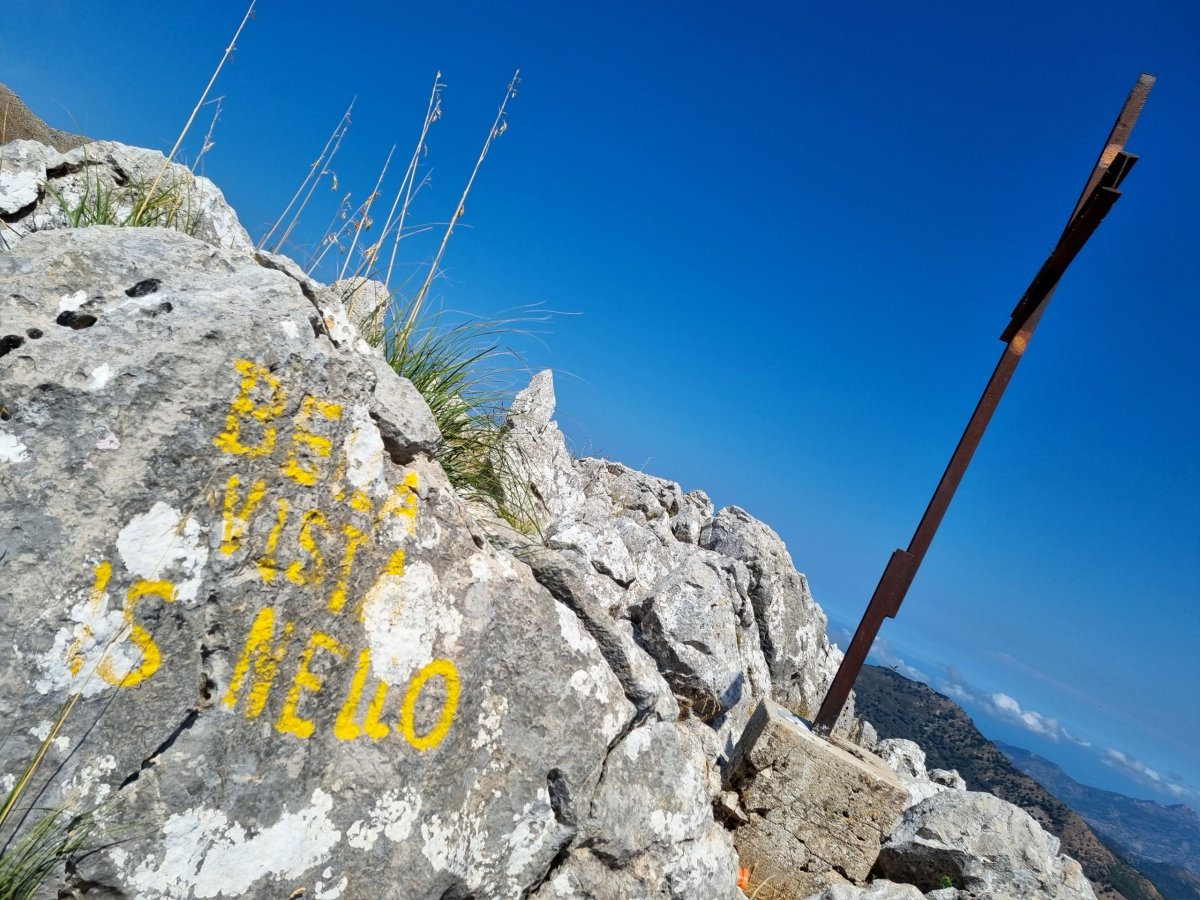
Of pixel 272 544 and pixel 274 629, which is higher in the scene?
pixel 272 544

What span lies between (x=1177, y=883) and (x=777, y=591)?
100828mm

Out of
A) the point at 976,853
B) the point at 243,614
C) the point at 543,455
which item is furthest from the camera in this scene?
the point at 543,455

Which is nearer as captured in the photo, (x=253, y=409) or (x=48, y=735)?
(x=48, y=735)

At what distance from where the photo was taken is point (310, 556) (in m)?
2.89

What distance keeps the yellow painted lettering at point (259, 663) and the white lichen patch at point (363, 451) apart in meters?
0.66

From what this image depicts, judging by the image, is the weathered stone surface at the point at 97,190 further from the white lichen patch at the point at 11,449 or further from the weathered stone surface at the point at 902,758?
the weathered stone surface at the point at 902,758

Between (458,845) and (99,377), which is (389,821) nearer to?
(458,845)

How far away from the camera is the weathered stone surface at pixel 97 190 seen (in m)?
3.88

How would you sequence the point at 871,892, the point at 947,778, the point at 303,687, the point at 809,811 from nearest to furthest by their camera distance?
the point at 303,687 → the point at 871,892 → the point at 809,811 → the point at 947,778

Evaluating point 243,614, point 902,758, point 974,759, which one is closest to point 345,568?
point 243,614

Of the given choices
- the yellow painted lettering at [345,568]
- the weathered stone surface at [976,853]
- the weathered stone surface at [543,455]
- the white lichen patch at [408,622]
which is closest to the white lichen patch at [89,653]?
the yellow painted lettering at [345,568]

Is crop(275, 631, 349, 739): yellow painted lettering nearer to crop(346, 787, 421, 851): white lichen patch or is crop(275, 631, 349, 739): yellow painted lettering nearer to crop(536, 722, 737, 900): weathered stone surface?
crop(346, 787, 421, 851): white lichen patch

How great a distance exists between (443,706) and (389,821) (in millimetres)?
490

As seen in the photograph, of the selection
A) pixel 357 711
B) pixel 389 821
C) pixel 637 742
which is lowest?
pixel 389 821
